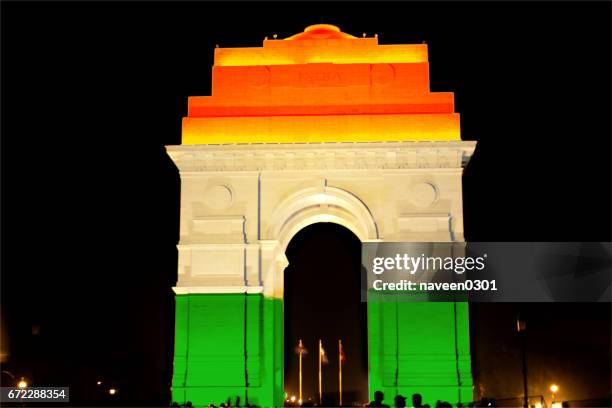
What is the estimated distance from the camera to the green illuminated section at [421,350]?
27453 millimetres

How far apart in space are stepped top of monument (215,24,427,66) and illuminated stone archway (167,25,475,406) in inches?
4.6

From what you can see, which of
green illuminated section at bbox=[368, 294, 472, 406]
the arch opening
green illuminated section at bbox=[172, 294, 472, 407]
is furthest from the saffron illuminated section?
the arch opening

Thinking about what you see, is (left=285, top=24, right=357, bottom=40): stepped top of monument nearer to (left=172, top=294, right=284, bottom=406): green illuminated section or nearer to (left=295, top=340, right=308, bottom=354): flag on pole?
(left=172, top=294, right=284, bottom=406): green illuminated section

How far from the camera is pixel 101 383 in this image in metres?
37.3

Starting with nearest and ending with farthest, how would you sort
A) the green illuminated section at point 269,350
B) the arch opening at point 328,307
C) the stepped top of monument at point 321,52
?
the green illuminated section at point 269,350 < the stepped top of monument at point 321,52 < the arch opening at point 328,307

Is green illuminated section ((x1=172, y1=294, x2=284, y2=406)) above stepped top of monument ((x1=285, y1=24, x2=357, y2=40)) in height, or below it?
below

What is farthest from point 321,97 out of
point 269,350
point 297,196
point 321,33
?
point 269,350

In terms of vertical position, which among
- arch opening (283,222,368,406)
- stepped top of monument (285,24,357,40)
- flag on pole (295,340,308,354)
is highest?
stepped top of monument (285,24,357,40)

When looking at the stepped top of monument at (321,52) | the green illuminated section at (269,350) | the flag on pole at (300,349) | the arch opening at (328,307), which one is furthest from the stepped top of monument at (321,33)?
the flag on pole at (300,349)

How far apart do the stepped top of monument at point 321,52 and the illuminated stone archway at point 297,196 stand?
0.39 ft

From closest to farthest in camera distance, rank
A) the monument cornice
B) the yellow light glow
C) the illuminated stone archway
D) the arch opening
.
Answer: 1. the illuminated stone archway
2. the monument cornice
3. the yellow light glow
4. the arch opening

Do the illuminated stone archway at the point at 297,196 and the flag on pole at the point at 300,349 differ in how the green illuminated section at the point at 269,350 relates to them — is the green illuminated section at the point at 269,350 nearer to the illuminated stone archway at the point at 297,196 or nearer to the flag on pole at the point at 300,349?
the illuminated stone archway at the point at 297,196

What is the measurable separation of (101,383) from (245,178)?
1312 cm

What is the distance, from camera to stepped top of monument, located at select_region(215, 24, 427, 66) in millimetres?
30750
